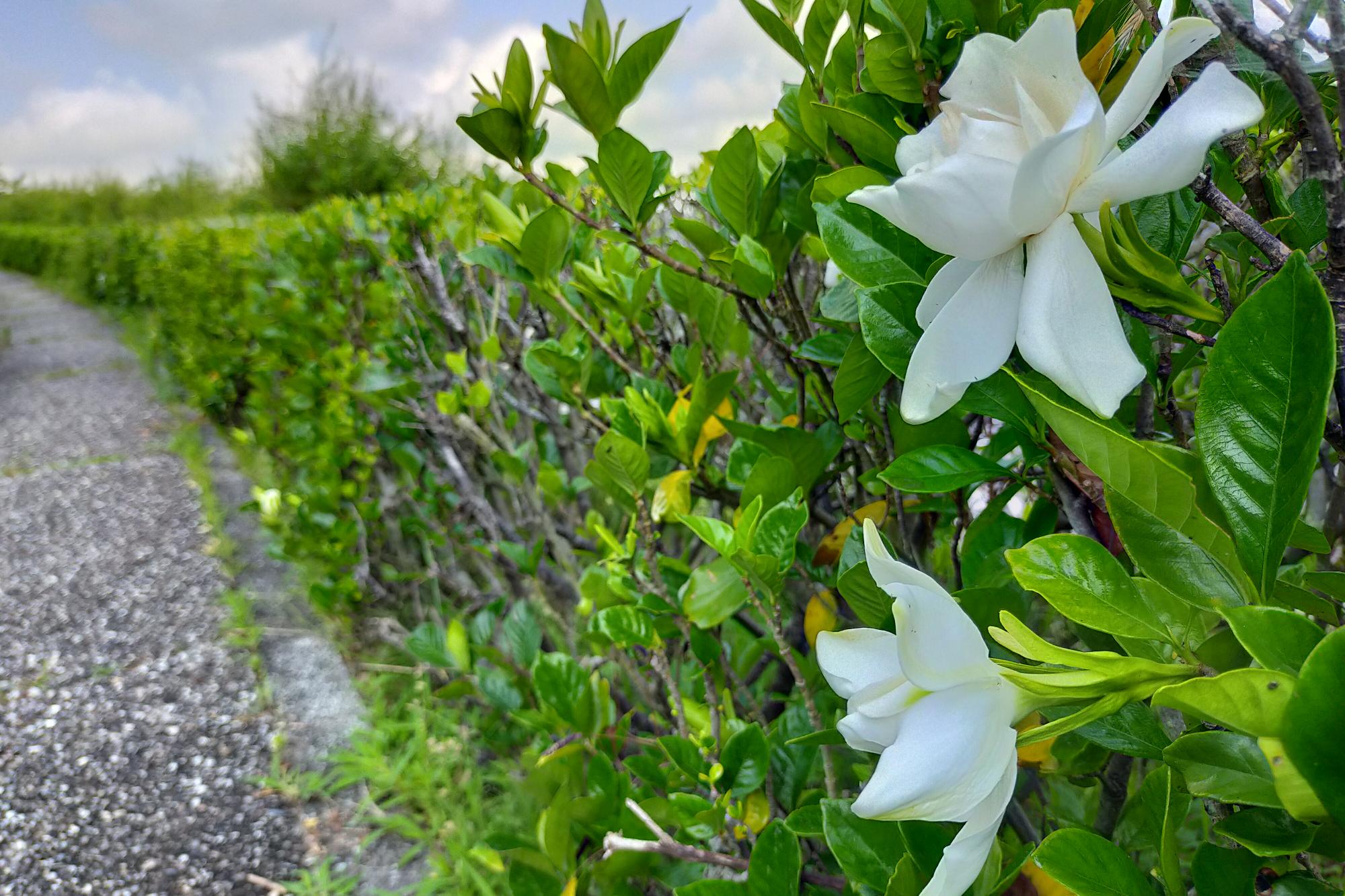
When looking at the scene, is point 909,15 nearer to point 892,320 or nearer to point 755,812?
point 892,320

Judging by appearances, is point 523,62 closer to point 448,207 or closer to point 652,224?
point 652,224

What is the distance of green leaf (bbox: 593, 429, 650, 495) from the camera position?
842 millimetres

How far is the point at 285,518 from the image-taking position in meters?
3.52

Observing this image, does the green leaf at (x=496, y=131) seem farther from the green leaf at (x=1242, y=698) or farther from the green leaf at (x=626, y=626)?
the green leaf at (x=1242, y=698)

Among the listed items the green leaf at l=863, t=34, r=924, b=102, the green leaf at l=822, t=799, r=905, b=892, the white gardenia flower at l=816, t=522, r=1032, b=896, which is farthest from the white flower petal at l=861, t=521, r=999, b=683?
the green leaf at l=863, t=34, r=924, b=102

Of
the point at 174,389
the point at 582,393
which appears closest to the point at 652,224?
the point at 582,393

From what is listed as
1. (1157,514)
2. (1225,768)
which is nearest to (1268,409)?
(1157,514)

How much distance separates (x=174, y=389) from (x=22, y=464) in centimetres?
153

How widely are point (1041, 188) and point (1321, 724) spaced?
0.23 meters

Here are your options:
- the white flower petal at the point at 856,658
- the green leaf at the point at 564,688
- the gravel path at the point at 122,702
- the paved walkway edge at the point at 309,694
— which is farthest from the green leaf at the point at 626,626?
the gravel path at the point at 122,702

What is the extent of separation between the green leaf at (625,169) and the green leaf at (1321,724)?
644 mm

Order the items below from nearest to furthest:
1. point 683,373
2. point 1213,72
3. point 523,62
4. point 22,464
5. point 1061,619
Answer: point 1213,72 < point 523,62 < point 683,373 < point 1061,619 < point 22,464

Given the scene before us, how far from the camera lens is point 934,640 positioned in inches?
13.5

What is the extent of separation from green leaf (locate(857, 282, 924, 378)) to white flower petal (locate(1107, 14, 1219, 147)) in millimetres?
168
